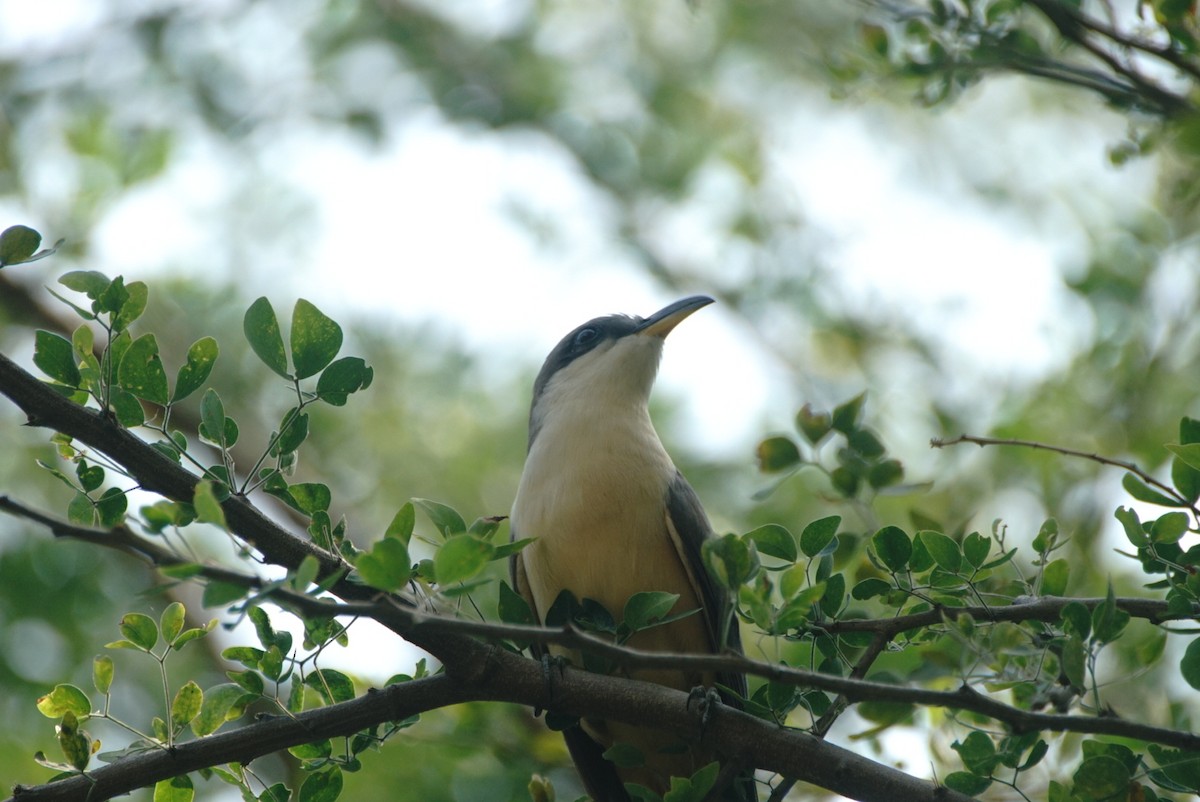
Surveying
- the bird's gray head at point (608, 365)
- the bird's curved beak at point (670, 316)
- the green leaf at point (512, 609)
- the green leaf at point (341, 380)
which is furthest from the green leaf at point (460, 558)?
the bird's curved beak at point (670, 316)

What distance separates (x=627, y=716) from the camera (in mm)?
3105

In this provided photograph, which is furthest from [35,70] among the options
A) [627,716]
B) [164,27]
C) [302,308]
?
[627,716]

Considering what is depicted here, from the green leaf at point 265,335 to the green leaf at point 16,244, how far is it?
0.50 metres

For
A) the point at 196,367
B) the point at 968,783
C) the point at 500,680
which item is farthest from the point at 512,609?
the point at 968,783

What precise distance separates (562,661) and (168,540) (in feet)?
4.33

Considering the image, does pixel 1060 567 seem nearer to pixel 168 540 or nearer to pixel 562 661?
pixel 562 661

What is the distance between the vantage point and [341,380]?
280cm

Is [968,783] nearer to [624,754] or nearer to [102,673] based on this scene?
[624,754]

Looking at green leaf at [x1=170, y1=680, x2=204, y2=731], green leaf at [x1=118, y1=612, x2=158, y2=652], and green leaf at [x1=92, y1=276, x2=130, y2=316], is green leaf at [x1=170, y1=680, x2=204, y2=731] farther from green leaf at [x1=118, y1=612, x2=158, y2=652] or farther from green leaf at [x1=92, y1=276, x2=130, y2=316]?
green leaf at [x1=92, y1=276, x2=130, y2=316]

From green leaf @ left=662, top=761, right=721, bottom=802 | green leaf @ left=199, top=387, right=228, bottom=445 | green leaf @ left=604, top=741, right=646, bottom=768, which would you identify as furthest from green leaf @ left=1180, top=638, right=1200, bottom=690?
green leaf @ left=199, top=387, right=228, bottom=445

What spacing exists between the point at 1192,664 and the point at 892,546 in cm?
75

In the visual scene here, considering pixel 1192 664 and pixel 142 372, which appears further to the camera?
pixel 142 372

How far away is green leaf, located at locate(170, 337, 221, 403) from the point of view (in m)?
2.79

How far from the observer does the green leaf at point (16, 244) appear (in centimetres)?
251
